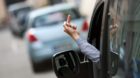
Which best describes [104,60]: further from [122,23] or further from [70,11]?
[70,11]

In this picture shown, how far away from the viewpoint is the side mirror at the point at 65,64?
388 cm

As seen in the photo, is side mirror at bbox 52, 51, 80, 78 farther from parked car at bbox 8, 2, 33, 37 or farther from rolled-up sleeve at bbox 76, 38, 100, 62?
parked car at bbox 8, 2, 33, 37

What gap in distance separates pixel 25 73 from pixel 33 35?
118 cm

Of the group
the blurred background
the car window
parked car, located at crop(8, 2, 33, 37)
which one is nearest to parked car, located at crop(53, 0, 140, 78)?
the blurred background

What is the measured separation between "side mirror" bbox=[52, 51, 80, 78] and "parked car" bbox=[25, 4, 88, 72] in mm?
9336

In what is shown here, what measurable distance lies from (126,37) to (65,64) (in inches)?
36.4

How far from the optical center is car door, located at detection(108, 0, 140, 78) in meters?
3.09

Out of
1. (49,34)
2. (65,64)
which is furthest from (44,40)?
A: (65,64)

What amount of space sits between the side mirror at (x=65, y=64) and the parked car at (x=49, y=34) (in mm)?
9336

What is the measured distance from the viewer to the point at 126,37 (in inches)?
126

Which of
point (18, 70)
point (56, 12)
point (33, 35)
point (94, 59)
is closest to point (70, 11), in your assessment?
point (56, 12)

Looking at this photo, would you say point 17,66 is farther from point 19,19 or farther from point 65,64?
point 19,19

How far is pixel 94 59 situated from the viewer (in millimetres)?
3627

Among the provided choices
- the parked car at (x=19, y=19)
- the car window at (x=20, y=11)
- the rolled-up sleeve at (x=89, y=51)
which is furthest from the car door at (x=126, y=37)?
the car window at (x=20, y=11)
